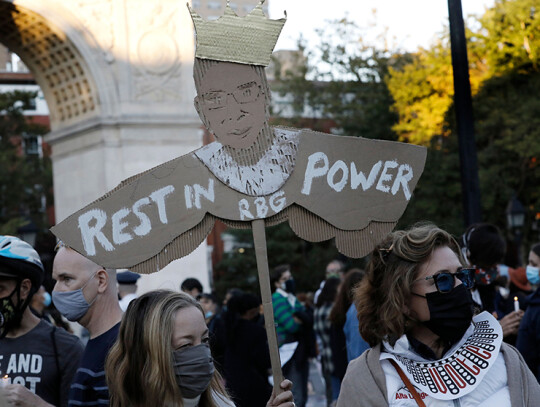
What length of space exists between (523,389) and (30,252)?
2.58m

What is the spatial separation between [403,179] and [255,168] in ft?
1.94

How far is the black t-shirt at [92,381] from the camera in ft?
13.8

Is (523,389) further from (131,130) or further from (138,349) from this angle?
(131,130)

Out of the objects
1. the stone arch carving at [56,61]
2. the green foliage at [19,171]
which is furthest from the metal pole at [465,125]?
the green foliage at [19,171]

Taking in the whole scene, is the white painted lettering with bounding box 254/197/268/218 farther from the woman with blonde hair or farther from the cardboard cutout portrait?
the woman with blonde hair

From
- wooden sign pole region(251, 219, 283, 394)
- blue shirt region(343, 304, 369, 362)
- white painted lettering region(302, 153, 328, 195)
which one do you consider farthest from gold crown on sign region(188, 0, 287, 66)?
blue shirt region(343, 304, 369, 362)

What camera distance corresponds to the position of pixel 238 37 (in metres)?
3.83

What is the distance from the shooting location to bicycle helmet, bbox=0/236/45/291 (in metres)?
4.71

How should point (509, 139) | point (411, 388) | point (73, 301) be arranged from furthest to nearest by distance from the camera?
1. point (509, 139)
2. point (73, 301)
3. point (411, 388)

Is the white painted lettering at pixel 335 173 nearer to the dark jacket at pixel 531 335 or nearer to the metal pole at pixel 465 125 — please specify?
the dark jacket at pixel 531 335

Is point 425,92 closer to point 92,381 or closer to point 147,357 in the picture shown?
point 92,381

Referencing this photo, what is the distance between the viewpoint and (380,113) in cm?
3741

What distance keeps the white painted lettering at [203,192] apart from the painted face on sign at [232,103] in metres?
0.17

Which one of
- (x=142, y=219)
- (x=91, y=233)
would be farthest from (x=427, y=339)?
(x=91, y=233)
